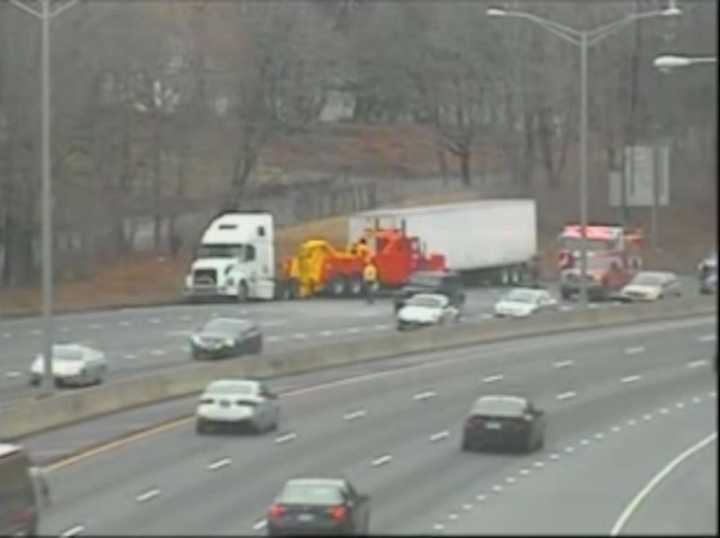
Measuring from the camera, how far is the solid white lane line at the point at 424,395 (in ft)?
123

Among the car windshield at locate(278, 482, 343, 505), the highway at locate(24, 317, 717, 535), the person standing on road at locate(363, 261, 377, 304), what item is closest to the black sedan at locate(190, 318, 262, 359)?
the highway at locate(24, 317, 717, 535)

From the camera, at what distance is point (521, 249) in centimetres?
6788

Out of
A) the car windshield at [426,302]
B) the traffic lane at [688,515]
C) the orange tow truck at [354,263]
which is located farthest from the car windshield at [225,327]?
the traffic lane at [688,515]

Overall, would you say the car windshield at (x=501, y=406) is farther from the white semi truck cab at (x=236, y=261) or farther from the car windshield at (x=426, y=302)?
the white semi truck cab at (x=236, y=261)

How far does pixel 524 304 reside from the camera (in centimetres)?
5466

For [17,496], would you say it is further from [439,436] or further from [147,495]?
[439,436]

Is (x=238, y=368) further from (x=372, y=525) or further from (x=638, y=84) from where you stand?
(x=372, y=525)

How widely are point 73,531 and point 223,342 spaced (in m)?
22.3

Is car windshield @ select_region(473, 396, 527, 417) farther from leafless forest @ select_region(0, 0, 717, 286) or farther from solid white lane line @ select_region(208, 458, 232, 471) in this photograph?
leafless forest @ select_region(0, 0, 717, 286)

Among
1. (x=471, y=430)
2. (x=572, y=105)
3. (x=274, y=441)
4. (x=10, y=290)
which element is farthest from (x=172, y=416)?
(x=572, y=105)

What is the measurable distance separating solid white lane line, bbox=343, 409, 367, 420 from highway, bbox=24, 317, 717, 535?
0.10 metres

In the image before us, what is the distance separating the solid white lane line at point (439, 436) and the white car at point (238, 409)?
2742 millimetres

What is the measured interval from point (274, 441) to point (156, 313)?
2784 centimetres

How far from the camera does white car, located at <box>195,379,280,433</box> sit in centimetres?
3282
